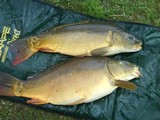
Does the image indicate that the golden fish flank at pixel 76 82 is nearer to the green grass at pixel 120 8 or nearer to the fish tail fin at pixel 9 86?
the fish tail fin at pixel 9 86

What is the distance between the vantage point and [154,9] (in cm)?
412

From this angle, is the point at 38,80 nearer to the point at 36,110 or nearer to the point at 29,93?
the point at 29,93

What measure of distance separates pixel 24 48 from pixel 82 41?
0.47 m

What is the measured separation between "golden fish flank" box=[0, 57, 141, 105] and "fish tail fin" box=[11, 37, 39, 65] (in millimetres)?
216

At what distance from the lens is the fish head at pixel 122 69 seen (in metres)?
3.54

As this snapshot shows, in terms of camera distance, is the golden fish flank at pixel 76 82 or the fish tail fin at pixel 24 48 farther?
the fish tail fin at pixel 24 48

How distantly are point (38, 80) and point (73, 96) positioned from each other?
300mm

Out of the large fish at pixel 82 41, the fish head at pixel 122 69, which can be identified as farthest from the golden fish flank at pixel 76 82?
the large fish at pixel 82 41

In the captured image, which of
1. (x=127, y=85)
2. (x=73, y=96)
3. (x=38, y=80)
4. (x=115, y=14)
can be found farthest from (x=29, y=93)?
(x=115, y=14)

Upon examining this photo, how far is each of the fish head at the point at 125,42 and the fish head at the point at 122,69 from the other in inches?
5.7

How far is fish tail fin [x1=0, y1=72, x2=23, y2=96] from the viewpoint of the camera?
3.57 metres

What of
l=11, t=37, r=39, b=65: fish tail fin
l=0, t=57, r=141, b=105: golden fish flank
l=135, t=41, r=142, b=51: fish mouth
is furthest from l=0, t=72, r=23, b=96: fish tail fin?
l=135, t=41, r=142, b=51: fish mouth

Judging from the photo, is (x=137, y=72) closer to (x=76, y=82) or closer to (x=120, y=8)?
(x=76, y=82)

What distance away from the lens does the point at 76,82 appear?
351 centimetres
